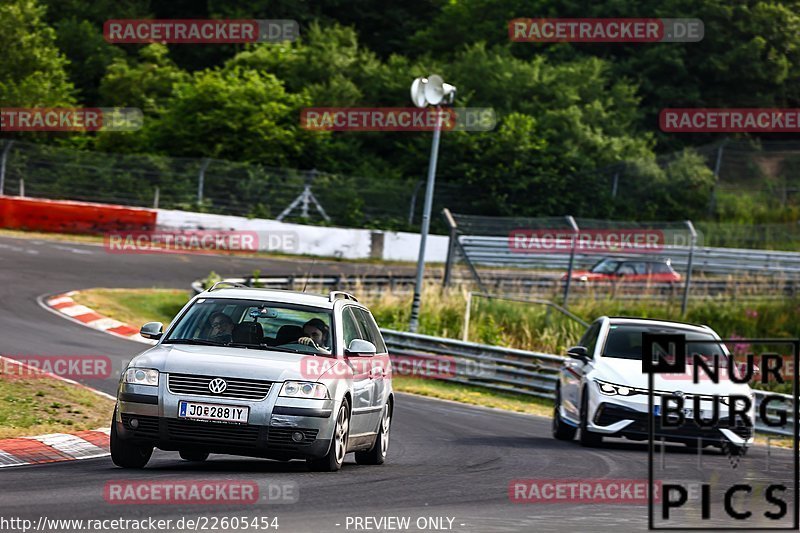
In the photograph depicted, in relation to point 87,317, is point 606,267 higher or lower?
higher

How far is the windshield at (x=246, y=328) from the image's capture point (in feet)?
36.6

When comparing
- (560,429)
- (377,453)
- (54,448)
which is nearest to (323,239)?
(560,429)

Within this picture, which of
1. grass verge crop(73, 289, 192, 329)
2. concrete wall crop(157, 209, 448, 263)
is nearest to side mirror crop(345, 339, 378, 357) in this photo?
grass verge crop(73, 289, 192, 329)

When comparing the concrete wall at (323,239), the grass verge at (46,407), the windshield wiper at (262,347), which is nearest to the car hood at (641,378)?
the windshield wiper at (262,347)

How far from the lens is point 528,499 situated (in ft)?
32.8

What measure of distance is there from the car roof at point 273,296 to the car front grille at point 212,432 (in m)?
1.62

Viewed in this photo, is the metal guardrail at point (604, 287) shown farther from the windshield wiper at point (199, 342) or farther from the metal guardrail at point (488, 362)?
the windshield wiper at point (199, 342)

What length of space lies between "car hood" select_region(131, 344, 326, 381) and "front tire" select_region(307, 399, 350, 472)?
1.41 ft

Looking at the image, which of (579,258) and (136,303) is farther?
(579,258)

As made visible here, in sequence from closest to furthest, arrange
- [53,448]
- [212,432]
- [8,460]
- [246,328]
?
[212,432], [8,460], [246,328], [53,448]

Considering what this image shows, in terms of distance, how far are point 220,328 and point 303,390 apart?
4.14ft

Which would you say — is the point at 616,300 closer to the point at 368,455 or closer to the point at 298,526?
the point at 368,455

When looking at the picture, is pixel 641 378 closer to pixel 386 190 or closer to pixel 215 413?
pixel 215 413

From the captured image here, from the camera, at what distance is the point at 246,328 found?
1123cm
